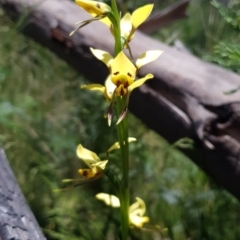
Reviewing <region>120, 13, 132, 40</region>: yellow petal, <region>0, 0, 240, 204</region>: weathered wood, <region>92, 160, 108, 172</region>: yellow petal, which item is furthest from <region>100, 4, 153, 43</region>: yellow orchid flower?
<region>0, 0, 240, 204</region>: weathered wood

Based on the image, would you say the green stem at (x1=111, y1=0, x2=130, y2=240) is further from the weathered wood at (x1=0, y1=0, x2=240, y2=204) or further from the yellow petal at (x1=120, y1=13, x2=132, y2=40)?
the weathered wood at (x1=0, y1=0, x2=240, y2=204)

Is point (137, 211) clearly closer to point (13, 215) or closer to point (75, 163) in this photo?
point (13, 215)

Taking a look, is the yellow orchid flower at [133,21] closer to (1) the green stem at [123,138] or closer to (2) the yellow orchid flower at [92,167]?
(1) the green stem at [123,138]

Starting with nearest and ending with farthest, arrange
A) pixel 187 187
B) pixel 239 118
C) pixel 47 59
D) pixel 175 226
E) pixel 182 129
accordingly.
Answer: pixel 239 118, pixel 182 129, pixel 175 226, pixel 187 187, pixel 47 59

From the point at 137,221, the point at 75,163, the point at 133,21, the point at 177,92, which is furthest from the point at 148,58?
the point at 75,163

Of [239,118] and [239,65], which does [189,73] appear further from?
[239,65]

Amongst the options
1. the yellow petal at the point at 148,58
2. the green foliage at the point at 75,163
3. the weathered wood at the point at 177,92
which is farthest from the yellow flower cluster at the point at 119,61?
the weathered wood at the point at 177,92

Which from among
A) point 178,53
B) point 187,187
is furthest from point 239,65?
point 187,187
